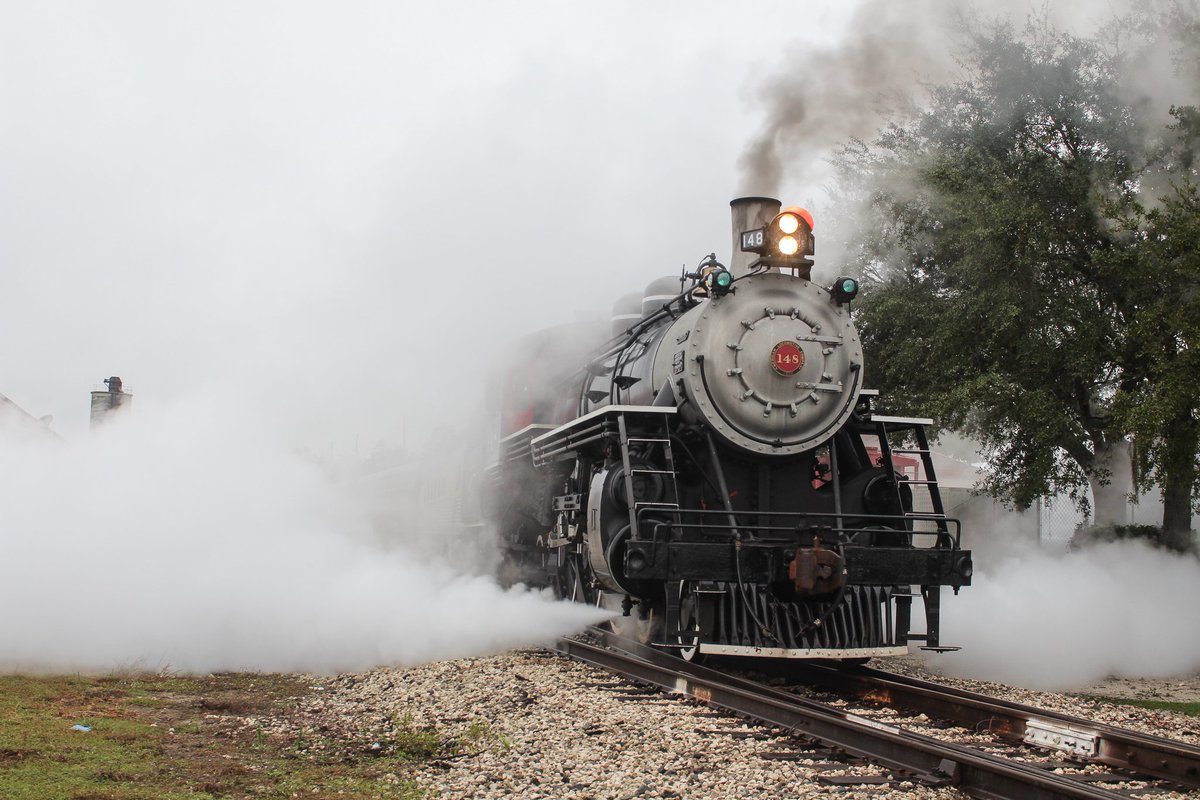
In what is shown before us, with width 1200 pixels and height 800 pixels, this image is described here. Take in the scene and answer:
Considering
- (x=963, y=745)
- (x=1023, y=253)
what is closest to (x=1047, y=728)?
(x=963, y=745)

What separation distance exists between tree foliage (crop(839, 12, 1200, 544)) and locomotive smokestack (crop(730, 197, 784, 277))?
4891 mm

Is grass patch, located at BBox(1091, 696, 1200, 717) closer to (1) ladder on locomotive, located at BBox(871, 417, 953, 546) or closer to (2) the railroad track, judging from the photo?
(1) ladder on locomotive, located at BBox(871, 417, 953, 546)

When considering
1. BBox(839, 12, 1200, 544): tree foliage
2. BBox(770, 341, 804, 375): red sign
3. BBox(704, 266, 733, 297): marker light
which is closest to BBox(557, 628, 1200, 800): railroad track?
BBox(770, 341, 804, 375): red sign

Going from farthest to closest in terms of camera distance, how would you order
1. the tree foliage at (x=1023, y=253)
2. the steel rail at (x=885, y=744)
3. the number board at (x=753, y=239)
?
the tree foliage at (x=1023, y=253)
the number board at (x=753, y=239)
the steel rail at (x=885, y=744)

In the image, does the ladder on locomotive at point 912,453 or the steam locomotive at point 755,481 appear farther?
the ladder on locomotive at point 912,453

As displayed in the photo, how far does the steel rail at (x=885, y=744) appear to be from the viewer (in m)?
4.70

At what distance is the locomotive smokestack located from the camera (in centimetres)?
934

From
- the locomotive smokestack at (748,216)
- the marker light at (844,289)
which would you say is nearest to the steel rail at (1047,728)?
the marker light at (844,289)

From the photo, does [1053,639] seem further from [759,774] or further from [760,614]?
[759,774]

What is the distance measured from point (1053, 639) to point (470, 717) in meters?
6.78

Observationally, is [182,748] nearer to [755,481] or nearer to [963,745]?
[963,745]

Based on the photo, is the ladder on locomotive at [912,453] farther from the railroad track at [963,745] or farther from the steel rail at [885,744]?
the steel rail at [885,744]

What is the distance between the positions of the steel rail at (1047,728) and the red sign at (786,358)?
87.7 inches

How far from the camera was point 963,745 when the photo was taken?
5.94 m
